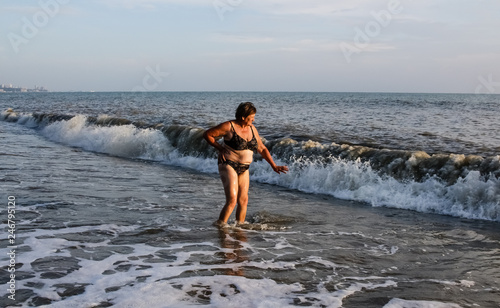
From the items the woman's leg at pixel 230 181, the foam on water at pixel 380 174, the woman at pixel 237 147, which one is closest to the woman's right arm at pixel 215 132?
the woman at pixel 237 147

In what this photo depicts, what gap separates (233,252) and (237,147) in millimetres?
1569

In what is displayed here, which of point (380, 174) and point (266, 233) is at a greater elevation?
point (380, 174)

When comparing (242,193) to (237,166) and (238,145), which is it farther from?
(238,145)

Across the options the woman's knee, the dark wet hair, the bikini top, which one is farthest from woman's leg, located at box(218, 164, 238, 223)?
the dark wet hair

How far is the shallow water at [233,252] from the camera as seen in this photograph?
16.9ft

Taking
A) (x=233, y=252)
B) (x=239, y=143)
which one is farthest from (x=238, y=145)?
(x=233, y=252)

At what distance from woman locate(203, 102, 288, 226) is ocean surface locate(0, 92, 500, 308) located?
0.79 meters

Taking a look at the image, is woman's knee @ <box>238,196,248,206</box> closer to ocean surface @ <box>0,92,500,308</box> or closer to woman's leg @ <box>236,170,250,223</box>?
woman's leg @ <box>236,170,250,223</box>

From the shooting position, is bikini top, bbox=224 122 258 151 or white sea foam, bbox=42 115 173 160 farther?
white sea foam, bbox=42 115 173 160

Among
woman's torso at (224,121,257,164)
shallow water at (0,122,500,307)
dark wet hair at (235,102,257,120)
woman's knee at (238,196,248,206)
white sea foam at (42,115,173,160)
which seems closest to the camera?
shallow water at (0,122,500,307)

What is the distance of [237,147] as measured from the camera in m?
7.36

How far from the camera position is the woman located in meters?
7.21

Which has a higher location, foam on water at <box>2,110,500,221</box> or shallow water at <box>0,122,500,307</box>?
foam on water at <box>2,110,500,221</box>

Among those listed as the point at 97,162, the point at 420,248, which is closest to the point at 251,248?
the point at 420,248
